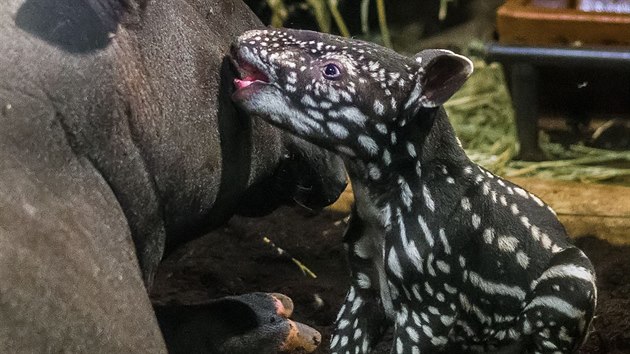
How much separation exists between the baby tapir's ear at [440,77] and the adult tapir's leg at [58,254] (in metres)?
0.63

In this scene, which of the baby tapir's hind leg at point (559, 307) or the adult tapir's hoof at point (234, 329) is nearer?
the baby tapir's hind leg at point (559, 307)

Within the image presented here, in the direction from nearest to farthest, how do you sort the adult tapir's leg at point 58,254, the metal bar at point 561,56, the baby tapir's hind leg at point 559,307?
the adult tapir's leg at point 58,254 < the baby tapir's hind leg at point 559,307 < the metal bar at point 561,56

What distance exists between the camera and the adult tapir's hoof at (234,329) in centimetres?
229

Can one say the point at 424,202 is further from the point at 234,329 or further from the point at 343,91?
the point at 234,329

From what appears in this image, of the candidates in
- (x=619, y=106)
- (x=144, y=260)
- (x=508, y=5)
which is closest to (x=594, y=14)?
(x=508, y=5)

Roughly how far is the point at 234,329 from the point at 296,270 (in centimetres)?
63

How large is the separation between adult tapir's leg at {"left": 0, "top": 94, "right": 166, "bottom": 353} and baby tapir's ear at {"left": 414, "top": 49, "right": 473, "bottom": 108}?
2.06ft

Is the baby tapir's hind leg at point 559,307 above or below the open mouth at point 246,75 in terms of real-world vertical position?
below

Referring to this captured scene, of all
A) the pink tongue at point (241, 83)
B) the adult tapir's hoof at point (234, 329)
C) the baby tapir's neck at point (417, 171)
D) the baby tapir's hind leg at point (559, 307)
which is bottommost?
the adult tapir's hoof at point (234, 329)

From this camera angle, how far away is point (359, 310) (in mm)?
2197

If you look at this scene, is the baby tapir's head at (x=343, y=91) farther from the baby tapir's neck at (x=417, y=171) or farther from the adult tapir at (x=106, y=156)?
the adult tapir at (x=106, y=156)

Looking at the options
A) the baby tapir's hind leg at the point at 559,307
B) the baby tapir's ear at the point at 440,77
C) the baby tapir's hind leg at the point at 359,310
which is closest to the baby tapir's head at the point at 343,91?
the baby tapir's ear at the point at 440,77

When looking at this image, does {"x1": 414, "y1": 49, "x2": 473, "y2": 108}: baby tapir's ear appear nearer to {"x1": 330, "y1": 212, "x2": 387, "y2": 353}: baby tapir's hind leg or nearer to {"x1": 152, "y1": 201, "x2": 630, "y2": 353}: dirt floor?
{"x1": 330, "y1": 212, "x2": 387, "y2": 353}: baby tapir's hind leg

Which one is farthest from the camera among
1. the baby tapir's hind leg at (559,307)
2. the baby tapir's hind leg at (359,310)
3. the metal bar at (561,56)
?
the metal bar at (561,56)
